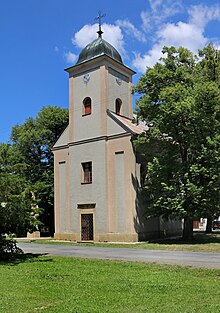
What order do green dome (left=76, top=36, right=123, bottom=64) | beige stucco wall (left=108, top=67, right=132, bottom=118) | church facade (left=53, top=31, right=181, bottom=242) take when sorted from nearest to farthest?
church facade (left=53, top=31, right=181, bottom=242) → beige stucco wall (left=108, top=67, right=132, bottom=118) → green dome (left=76, top=36, right=123, bottom=64)

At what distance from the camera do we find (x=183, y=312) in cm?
648

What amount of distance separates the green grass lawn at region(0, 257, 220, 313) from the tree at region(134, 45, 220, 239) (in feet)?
36.9

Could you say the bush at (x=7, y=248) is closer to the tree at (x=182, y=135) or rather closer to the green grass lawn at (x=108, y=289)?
the green grass lawn at (x=108, y=289)

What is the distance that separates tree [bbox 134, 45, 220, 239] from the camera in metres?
23.1

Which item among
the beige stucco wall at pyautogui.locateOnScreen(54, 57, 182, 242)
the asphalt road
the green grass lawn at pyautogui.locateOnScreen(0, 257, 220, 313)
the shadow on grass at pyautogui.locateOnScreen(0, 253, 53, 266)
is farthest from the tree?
the green grass lawn at pyautogui.locateOnScreen(0, 257, 220, 313)

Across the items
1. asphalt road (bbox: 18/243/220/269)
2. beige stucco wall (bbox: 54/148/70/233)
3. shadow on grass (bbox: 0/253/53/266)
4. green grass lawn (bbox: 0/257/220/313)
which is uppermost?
beige stucco wall (bbox: 54/148/70/233)

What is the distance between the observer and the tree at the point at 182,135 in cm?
2308

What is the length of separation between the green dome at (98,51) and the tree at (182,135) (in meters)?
5.03

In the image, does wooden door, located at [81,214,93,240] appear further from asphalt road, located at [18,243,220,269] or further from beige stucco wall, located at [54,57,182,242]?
asphalt road, located at [18,243,220,269]

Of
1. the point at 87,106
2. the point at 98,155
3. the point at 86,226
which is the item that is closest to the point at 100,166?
the point at 98,155

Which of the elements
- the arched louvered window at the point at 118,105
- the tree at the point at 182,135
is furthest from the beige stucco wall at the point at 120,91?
the tree at the point at 182,135

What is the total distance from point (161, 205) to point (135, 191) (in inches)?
112

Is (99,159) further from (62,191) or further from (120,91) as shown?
(120,91)

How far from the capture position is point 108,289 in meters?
8.63
